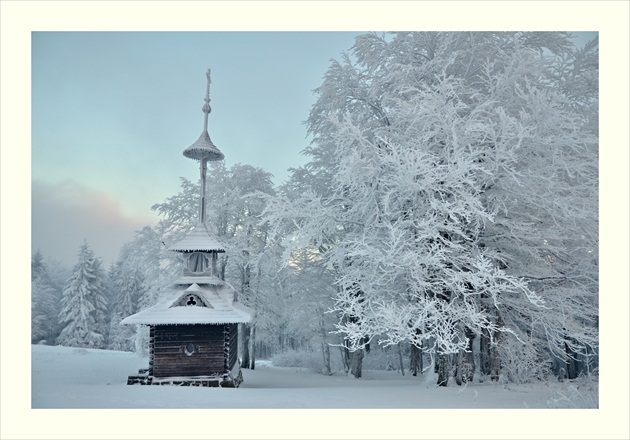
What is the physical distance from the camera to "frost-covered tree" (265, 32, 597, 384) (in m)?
8.09

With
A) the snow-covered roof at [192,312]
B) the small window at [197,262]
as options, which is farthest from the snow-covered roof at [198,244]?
the snow-covered roof at [192,312]

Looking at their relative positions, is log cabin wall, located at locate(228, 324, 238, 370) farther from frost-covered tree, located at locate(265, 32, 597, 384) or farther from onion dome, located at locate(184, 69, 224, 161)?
onion dome, located at locate(184, 69, 224, 161)

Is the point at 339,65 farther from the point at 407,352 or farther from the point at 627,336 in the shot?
the point at 407,352

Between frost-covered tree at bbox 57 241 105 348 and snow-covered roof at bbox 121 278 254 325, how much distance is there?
7.86 ft

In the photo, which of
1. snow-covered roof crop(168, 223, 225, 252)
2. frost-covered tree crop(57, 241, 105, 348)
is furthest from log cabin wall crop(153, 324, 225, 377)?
frost-covered tree crop(57, 241, 105, 348)

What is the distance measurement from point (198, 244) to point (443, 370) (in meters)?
6.75

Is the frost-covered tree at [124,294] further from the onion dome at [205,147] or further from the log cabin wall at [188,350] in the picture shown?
the log cabin wall at [188,350]

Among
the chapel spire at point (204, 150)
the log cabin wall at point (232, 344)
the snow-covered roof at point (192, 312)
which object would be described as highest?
the chapel spire at point (204, 150)

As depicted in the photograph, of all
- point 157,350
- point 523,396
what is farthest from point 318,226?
point 523,396

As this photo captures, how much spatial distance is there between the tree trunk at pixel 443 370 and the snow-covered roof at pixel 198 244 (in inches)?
234

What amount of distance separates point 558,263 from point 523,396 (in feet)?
11.5

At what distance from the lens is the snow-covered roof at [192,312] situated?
9.55 metres

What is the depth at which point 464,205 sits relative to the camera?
26.5ft

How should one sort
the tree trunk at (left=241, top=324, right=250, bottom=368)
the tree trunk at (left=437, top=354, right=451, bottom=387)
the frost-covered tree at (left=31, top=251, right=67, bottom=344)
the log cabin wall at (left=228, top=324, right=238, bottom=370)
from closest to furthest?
1. the frost-covered tree at (left=31, top=251, right=67, bottom=344)
2. the tree trunk at (left=437, top=354, right=451, bottom=387)
3. the log cabin wall at (left=228, top=324, right=238, bottom=370)
4. the tree trunk at (left=241, top=324, right=250, bottom=368)
